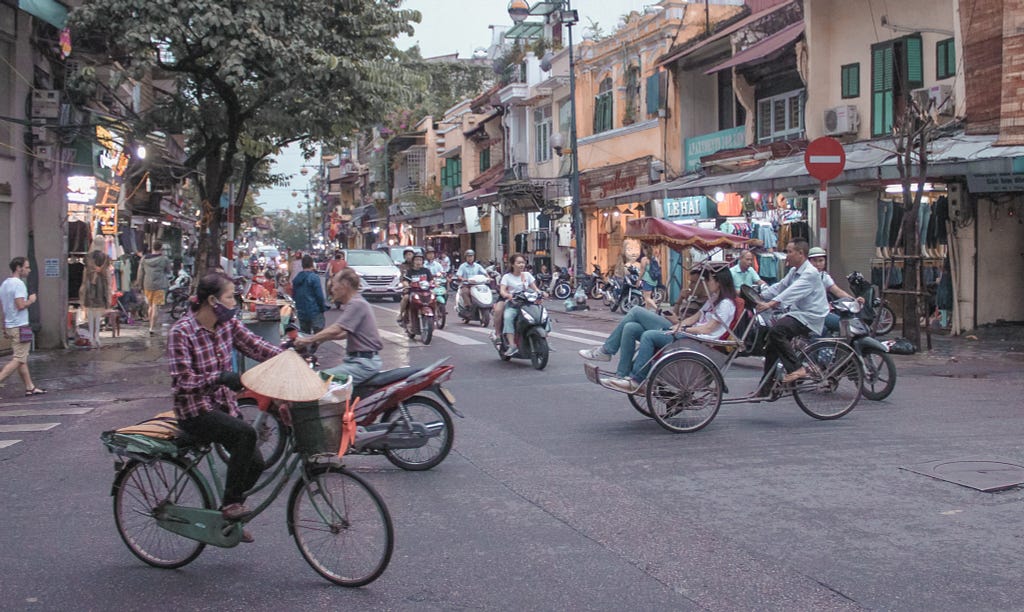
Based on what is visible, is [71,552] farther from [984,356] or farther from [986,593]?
[984,356]

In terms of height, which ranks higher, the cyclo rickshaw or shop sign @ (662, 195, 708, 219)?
shop sign @ (662, 195, 708, 219)

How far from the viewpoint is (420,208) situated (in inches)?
2153

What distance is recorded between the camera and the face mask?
545cm

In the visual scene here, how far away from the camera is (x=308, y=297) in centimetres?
1437

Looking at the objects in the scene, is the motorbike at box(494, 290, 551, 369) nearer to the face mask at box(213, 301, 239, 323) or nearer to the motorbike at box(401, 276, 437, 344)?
the motorbike at box(401, 276, 437, 344)

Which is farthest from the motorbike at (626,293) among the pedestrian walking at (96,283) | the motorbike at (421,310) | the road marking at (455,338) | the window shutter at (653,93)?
the pedestrian walking at (96,283)

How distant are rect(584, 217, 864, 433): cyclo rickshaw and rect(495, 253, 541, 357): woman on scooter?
4460 mm

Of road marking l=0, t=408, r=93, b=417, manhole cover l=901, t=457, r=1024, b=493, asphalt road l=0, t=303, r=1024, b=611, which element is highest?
road marking l=0, t=408, r=93, b=417

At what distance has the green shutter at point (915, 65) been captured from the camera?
1964 centimetres

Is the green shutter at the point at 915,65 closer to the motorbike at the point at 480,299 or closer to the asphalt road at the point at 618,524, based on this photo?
the motorbike at the point at 480,299

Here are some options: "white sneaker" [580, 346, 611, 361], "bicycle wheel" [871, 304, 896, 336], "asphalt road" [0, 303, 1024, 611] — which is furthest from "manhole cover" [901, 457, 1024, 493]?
"bicycle wheel" [871, 304, 896, 336]

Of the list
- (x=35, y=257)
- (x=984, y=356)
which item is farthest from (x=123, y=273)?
(x=984, y=356)

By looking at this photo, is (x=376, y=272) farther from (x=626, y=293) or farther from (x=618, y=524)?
(x=618, y=524)

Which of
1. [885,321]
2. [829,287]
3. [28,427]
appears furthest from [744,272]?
[28,427]
